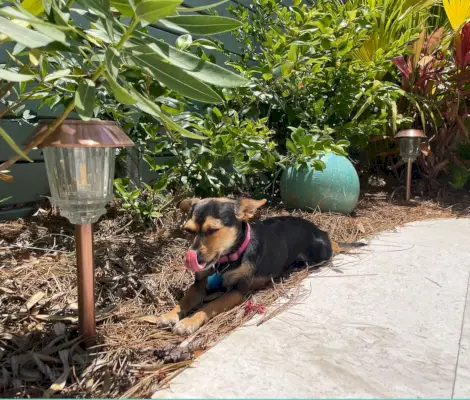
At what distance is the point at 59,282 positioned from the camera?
2285 mm

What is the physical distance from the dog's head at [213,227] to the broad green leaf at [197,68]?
100cm

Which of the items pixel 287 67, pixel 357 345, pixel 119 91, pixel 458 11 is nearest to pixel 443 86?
pixel 458 11

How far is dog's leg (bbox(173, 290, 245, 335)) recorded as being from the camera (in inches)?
77.8

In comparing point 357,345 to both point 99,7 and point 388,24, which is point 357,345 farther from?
point 388,24

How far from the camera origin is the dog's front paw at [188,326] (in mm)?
1967

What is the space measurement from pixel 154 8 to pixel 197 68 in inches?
8.6

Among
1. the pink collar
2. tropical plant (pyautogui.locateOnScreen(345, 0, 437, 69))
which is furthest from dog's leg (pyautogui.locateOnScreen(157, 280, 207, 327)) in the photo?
tropical plant (pyautogui.locateOnScreen(345, 0, 437, 69))

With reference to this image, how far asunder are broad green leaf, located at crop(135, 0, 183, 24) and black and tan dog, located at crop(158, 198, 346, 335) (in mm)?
1171

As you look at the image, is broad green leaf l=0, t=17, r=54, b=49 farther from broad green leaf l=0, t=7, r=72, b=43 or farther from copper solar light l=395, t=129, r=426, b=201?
copper solar light l=395, t=129, r=426, b=201

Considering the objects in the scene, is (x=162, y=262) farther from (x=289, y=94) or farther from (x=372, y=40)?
(x=372, y=40)

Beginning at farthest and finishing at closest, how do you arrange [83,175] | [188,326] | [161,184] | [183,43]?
[161,184]
[183,43]
[188,326]
[83,175]

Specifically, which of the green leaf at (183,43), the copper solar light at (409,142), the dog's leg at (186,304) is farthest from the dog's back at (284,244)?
the copper solar light at (409,142)

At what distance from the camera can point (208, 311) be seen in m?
2.13

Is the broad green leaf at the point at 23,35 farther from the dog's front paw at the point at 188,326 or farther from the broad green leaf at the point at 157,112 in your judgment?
the dog's front paw at the point at 188,326
